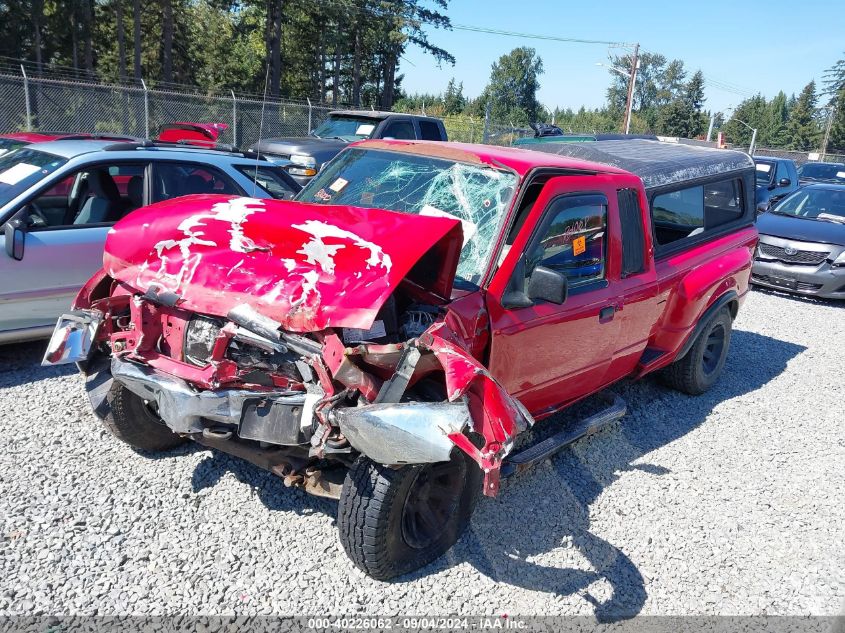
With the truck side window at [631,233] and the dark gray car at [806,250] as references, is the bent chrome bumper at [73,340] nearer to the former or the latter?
the truck side window at [631,233]

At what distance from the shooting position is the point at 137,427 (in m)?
3.60

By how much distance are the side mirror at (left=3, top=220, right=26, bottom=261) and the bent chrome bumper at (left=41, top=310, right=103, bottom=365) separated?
171 centimetres

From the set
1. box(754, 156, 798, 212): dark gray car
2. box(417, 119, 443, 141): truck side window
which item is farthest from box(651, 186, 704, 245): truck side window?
box(754, 156, 798, 212): dark gray car

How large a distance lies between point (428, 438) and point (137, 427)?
2.09m

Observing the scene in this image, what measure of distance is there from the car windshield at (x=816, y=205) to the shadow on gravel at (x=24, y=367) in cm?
1099

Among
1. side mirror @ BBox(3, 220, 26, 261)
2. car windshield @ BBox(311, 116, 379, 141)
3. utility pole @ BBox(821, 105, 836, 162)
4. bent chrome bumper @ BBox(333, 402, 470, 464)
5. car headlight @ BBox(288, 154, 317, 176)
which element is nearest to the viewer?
bent chrome bumper @ BBox(333, 402, 470, 464)

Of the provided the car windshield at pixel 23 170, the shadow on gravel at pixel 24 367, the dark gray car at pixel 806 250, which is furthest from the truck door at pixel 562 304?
the dark gray car at pixel 806 250

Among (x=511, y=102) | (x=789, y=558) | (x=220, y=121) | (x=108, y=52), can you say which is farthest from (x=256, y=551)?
(x=511, y=102)

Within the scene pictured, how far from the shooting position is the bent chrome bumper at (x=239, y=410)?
262 centimetres

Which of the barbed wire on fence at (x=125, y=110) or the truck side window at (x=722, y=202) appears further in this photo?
the barbed wire on fence at (x=125, y=110)

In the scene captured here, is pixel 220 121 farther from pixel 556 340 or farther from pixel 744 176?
pixel 556 340

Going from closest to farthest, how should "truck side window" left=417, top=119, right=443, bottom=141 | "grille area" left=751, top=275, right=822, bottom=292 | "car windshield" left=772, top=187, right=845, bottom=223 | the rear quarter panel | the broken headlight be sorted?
the broken headlight
the rear quarter panel
"grille area" left=751, top=275, right=822, bottom=292
"car windshield" left=772, top=187, right=845, bottom=223
"truck side window" left=417, top=119, right=443, bottom=141

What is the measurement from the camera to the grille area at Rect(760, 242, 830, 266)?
9.43 meters

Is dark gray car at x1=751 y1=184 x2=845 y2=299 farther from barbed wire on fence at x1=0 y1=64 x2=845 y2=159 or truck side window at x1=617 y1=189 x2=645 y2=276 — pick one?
barbed wire on fence at x1=0 y1=64 x2=845 y2=159
